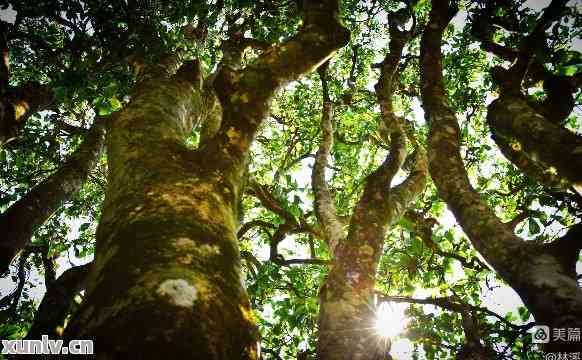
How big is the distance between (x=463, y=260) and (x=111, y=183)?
197 inches

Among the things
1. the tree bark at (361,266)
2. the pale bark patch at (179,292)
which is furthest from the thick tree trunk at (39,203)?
the pale bark patch at (179,292)

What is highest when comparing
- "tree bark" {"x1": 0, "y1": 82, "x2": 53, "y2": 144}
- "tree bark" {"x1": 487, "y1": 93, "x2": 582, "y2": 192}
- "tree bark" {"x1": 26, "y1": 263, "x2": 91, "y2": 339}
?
"tree bark" {"x1": 0, "y1": 82, "x2": 53, "y2": 144}

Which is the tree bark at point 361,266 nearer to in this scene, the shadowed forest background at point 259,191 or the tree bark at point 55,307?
the shadowed forest background at point 259,191

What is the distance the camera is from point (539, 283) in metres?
2.26

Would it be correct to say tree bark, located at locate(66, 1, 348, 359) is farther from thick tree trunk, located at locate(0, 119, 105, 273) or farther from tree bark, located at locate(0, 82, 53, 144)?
thick tree trunk, located at locate(0, 119, 105, 273)

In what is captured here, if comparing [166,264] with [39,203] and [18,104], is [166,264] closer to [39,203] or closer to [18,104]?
[39,203]

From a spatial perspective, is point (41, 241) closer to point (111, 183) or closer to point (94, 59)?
point (94, 59)

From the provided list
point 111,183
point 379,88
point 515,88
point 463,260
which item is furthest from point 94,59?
point 463,260

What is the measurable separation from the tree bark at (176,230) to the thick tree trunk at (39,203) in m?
2.94

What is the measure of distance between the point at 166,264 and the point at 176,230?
234 mm

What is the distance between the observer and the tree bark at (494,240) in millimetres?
2119

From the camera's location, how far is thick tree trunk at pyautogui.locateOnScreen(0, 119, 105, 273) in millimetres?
4574

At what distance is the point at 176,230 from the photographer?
1.70 meters

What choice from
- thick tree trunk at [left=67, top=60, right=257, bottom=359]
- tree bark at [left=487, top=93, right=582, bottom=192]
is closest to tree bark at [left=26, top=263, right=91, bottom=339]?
thick tree trunk at [left=67, top=60, right=257, bottom=359]
